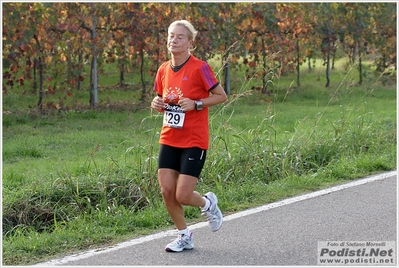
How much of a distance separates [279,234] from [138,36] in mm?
8019

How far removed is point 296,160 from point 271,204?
158 centimetres

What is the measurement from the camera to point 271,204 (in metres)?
6.89

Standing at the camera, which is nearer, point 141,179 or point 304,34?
point 141,179

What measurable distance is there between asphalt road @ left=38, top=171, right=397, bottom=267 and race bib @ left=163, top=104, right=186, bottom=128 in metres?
0.92

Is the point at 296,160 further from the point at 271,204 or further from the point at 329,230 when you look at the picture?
the point at 329,230

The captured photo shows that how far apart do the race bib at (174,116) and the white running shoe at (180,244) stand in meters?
0.81

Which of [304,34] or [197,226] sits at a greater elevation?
[304,34]

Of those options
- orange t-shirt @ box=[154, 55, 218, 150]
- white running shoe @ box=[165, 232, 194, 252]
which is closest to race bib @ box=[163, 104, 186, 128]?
orange t-shirt @ box=[154, 55, 218, 150]

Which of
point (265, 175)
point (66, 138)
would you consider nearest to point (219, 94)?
point (265, 175)

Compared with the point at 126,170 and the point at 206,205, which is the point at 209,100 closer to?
the point at 206,205

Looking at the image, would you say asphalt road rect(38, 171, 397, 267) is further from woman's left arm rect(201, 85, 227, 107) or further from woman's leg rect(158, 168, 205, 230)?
woman's left arm rect(201, 85, 227, 107)

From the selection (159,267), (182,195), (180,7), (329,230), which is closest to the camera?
(159,267)

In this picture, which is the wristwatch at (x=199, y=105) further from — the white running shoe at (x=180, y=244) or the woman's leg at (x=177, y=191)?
the white running shoe at (x=180, y=244)

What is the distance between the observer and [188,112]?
5438mm
